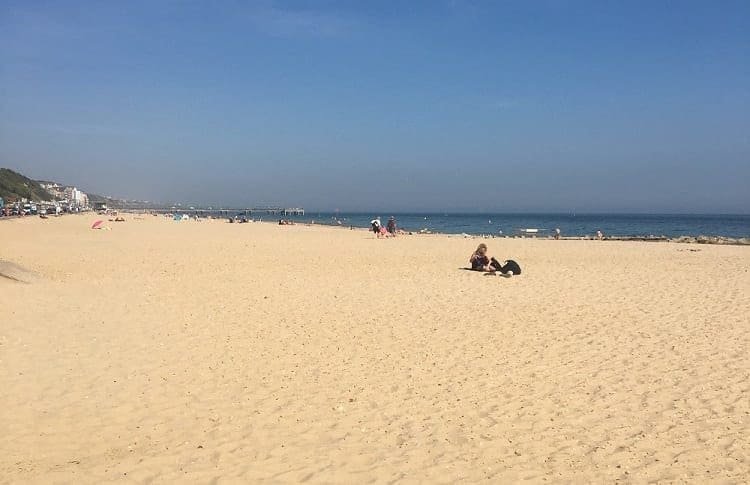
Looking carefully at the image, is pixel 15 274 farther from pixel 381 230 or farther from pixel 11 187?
pixel 11 187

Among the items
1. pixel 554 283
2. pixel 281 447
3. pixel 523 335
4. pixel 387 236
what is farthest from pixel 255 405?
pixel 387 236

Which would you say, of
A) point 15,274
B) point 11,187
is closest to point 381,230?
point 15,274

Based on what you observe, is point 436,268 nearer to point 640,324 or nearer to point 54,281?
point 640,324

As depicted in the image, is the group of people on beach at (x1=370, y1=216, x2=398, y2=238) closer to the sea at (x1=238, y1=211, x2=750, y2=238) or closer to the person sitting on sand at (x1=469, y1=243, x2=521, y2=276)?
the sea at (x1=238, y1=211, x2=750, y2=238)

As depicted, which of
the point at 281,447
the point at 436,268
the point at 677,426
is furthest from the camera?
the point at 436,268

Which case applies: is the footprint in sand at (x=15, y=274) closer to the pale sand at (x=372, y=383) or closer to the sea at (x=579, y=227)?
the pale sand at (x=372, y=383)

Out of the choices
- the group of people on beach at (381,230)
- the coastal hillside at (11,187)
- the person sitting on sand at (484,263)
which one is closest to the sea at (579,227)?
the group of people on beach at (381,230)

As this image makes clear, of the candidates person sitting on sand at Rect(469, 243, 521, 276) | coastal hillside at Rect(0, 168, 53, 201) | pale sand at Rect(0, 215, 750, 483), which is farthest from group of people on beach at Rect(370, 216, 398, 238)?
coastal hillside at Rect(0, 168, 53, 201)

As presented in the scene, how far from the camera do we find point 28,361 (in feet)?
25.8

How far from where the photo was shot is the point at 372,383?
7.10 meters

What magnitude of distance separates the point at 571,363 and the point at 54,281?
13.2 m

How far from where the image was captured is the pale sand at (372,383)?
495 centimetres

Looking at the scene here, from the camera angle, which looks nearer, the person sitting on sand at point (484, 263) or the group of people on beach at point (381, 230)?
the person sitting on sand at point (484, 263)

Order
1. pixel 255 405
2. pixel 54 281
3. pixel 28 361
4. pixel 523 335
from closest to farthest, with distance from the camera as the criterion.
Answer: pixel 255 405
pixel 28 361
pixel 523 335
pixel 54 281
